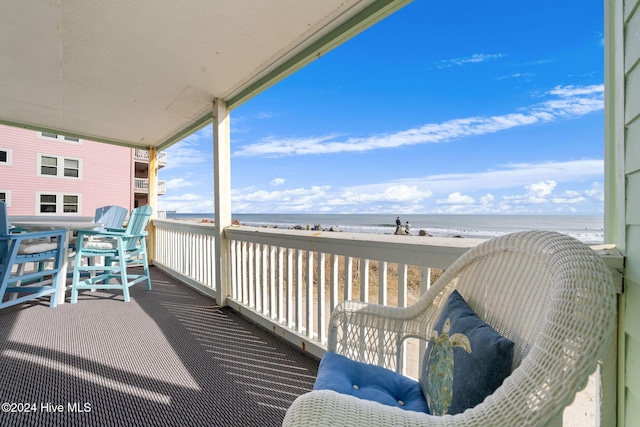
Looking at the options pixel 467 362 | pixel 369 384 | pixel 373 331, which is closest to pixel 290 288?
pixel 373 331

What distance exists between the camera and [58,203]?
10.5 metres

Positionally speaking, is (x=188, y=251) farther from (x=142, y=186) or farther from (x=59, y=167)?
(x=142, y=186)

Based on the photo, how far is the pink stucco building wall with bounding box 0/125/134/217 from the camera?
940 cm

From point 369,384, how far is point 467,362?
0.37m

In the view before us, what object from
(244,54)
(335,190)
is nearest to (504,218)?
(244,54)

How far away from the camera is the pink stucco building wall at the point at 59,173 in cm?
940

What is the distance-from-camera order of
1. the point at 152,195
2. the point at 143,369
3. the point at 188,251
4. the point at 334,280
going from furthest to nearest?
the point at 152,195, the point at 188,251, the point at 334,280, the point at 143,369

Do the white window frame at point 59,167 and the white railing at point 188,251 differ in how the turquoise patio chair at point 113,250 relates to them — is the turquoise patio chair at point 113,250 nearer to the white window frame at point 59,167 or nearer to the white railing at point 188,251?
the white railing at point 188,251

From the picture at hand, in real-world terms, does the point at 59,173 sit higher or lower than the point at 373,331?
higher

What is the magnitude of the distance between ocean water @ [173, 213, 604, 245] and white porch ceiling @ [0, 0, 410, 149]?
1575mm

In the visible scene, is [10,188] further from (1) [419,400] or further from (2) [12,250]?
(1) [419,400]

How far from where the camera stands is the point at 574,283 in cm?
61

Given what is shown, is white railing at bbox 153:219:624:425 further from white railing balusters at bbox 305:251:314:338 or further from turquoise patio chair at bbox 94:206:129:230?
turquoise patio chair at bbox 94:206:129:230

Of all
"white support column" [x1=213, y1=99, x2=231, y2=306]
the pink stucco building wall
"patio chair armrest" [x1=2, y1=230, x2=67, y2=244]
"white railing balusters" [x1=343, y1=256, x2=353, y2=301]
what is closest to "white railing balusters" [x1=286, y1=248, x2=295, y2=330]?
"white railing balusters" [x1=343, y1=256, x2=353, y2=301]
